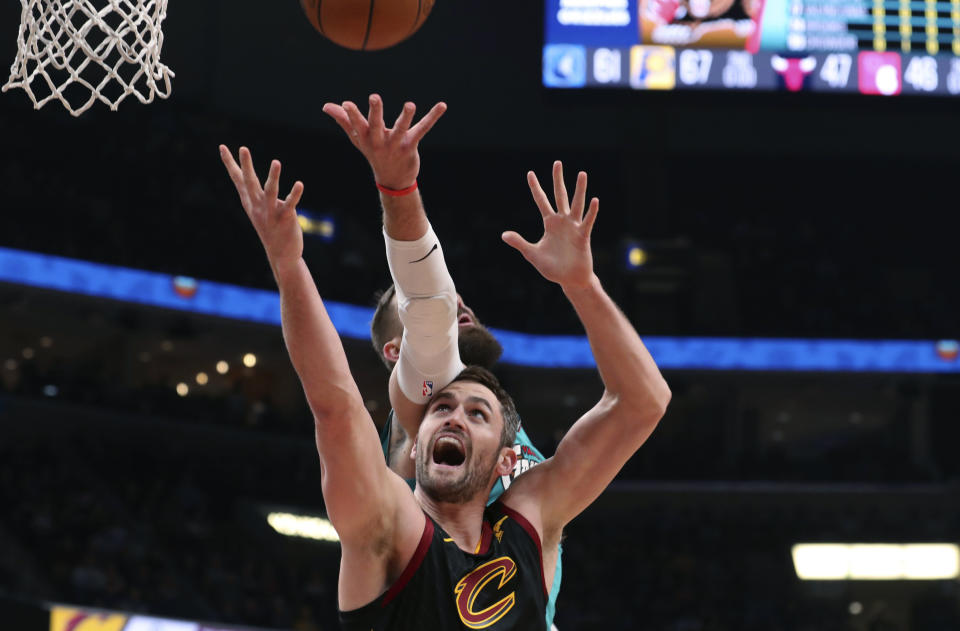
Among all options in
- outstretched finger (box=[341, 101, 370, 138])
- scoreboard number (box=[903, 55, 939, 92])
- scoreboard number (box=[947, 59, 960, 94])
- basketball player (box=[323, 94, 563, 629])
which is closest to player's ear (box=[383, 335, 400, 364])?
basketball player (box=[323, 94, 563, 629])

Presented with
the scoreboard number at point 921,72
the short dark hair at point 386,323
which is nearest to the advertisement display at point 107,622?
the short dark hair at point 386,323

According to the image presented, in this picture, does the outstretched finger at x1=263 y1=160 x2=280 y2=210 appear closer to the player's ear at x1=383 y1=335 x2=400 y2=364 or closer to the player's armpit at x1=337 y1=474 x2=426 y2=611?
the player's armpit at x1=337 y1=474 x2=426 y2=611

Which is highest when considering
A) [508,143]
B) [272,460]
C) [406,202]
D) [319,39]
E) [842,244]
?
[406,202]

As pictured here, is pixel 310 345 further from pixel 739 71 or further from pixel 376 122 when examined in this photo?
pixel 739 71

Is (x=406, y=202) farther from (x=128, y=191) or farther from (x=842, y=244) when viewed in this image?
(x=842, y=244)

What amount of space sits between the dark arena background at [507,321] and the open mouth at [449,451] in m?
9.72

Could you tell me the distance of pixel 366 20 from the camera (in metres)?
3.45

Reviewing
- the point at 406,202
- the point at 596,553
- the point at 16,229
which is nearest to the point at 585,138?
the point at 596,553

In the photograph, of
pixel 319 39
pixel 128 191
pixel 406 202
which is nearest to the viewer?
pixel 406 202

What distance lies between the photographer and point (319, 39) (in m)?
18.5

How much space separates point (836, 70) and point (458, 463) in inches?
412

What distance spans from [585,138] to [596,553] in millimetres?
7016

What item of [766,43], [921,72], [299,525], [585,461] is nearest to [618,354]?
[585,461]

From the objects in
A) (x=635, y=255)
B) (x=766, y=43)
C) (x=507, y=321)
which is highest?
(x=766, y=43)
